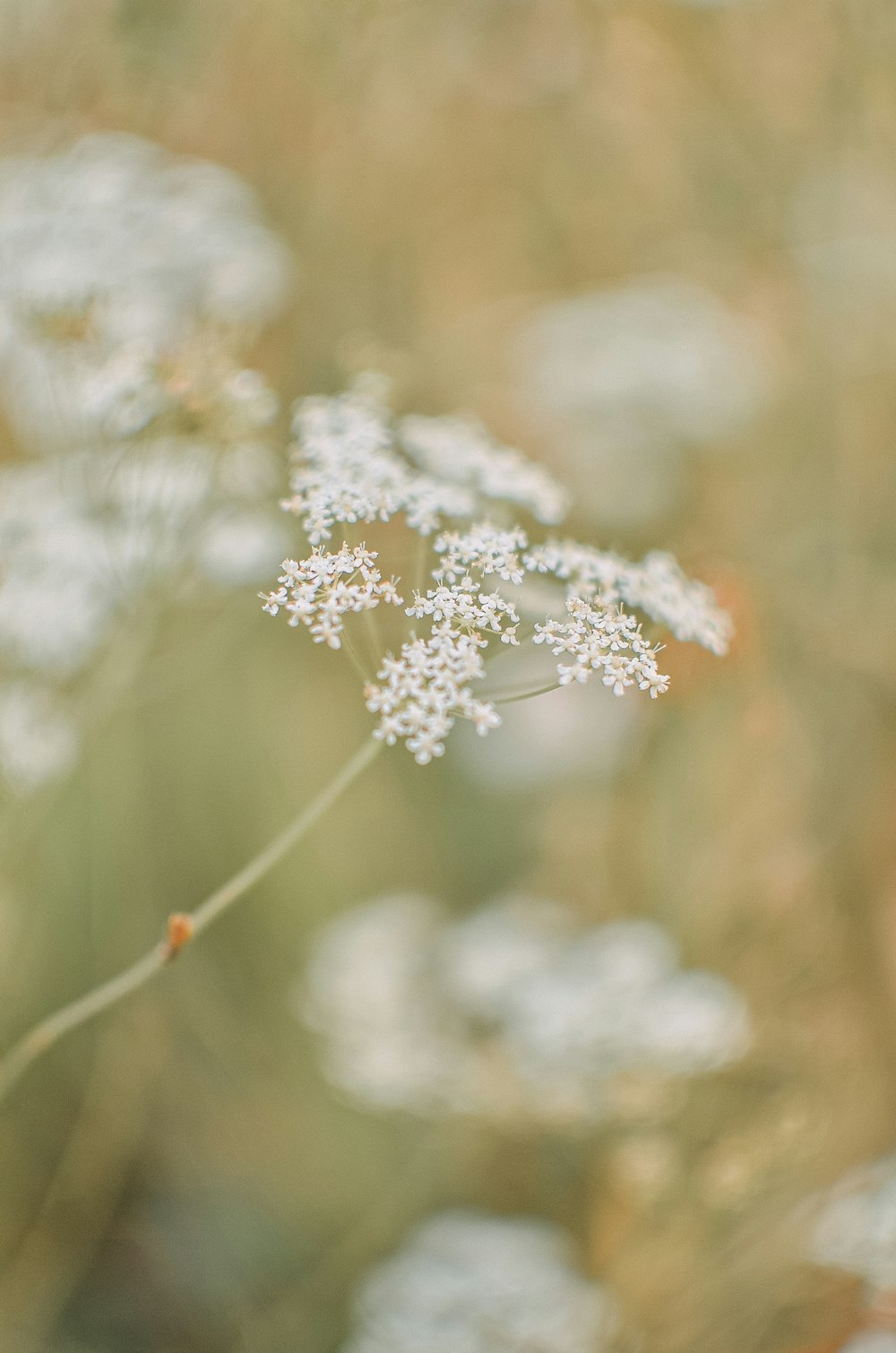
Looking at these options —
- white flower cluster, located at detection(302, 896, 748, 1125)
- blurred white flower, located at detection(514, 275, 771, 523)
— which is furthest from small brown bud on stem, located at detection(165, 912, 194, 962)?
blurred white flower, located at detection(514, 275, 771, 523)

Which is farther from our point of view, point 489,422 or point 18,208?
point 489,422

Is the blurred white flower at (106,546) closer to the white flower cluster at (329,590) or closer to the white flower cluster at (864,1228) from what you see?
the white flower cluster at (329,590)

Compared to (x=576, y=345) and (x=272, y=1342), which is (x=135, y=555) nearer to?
(x=272, y=1342)

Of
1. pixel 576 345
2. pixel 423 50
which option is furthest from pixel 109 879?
pixel 423 50

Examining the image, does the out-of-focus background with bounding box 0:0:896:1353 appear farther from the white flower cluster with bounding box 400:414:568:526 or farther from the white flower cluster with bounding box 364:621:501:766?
the white flower cluster with bounding box 364:621:501:766

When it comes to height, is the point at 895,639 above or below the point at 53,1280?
above

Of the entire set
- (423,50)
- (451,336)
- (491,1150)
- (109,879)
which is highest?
(423,50)

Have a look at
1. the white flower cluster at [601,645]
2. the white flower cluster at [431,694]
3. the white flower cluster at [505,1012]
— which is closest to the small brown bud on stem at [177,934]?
the white flower cluster at [431,694]
